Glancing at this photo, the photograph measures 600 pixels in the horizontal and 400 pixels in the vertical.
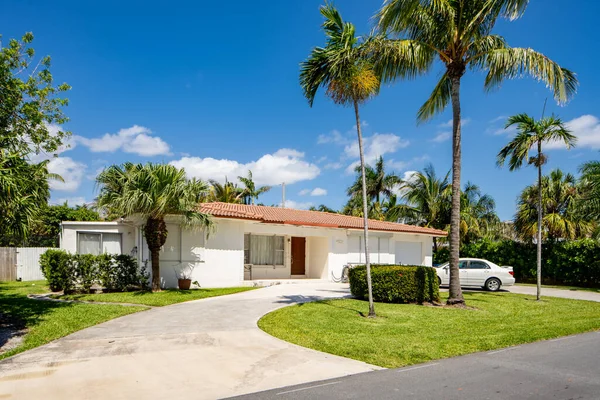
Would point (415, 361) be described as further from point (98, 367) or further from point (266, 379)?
point (98, 367)

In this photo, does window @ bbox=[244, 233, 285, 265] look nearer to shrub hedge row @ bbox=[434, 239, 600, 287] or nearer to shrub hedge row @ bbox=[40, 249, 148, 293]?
shrub hedge row @ bbox=[40, 249, 148, 293]

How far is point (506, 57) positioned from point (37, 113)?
1401cm

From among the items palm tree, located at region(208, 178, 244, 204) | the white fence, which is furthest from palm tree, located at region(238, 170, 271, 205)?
the white fence

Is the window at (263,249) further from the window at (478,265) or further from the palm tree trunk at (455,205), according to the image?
the palm tree trunk at (455,205)

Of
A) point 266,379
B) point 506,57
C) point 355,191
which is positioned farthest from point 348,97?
point 355,191

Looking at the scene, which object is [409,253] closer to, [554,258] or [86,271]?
[554,258]

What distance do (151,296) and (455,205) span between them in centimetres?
1051

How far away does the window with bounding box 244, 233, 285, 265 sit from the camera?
21.6 m

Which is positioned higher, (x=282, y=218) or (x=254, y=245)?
(x=282, y=218)

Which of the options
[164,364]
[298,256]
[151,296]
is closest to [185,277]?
[151,296]

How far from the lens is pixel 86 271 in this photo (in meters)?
15.2

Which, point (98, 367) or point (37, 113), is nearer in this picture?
point (98, 367)

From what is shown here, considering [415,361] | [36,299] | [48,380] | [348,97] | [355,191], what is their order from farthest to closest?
[355,191] → [36,299] → [348,97] → [415,361] → [48,380]

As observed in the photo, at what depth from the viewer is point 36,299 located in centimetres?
1413
